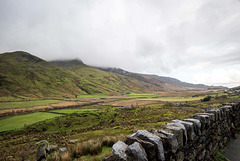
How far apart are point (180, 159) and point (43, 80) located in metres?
197

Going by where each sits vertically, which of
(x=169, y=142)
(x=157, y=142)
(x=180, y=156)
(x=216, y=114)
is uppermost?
(x=216, y=114)

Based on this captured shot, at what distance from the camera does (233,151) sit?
6160 mm

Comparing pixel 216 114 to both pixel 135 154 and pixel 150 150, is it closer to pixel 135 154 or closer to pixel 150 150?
pixel 150 150

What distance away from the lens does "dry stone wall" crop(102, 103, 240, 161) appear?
2805 millimetres

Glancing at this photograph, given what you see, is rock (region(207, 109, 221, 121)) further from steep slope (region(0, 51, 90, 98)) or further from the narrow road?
steep slope (region(0, 51, 90, 98))

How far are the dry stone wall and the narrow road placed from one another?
26 cm

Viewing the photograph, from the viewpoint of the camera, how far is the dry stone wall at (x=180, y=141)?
110 inches

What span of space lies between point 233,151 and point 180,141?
5.32 m

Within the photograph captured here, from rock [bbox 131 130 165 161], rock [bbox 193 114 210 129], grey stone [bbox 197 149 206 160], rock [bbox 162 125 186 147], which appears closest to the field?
rock [bbox 131 130 165 161]

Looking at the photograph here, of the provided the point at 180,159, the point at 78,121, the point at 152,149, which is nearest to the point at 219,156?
the point at 180,159

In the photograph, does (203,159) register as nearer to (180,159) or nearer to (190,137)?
(190,137)

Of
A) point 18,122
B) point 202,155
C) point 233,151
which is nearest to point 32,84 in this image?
point 18,122

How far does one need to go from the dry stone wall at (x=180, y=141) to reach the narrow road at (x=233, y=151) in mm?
257

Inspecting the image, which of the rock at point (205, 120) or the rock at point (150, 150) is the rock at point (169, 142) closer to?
the rock at point (150, 150)
